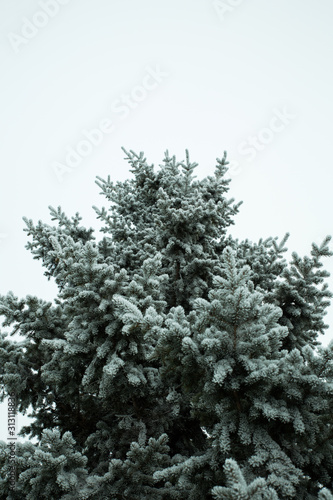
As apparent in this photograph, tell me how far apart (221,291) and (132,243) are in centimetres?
359

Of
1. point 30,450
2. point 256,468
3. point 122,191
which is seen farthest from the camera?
point 122,191

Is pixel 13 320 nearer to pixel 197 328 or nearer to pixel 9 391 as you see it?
pixel 9 391

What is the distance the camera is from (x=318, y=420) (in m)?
3.46

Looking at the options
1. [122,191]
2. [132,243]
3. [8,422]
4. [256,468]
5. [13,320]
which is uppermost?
[122,191]

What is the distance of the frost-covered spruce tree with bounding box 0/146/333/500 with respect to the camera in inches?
135

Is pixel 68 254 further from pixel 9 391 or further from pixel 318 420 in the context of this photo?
pixel 318 420

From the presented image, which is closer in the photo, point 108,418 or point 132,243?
point 108,418

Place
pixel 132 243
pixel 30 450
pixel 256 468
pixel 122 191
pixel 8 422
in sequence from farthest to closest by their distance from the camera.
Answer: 1. pixel 122 191
2. pixel 132 243
3. pixel 8 422
4. pixel 30 450
5. pixel 256 468

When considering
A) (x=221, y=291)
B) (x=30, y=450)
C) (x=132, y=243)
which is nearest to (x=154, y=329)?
(x=221, y=291)

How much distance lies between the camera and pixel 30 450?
4250 millimetres

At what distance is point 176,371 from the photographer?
3.78 metres

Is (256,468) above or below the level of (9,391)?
below

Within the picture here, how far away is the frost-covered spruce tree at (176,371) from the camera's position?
11.3 ft

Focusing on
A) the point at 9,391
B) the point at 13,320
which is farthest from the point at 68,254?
the point at 9,391
